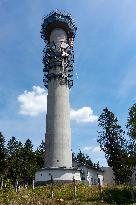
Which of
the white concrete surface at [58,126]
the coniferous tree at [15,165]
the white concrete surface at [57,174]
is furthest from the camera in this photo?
the coniferous tree at [15,165]

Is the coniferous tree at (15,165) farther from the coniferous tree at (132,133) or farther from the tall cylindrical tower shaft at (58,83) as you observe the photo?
the coniferous tree at (132,133)

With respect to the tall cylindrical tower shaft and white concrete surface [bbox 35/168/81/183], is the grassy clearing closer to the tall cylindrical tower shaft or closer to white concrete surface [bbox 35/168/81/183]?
white concrete surface [bbox 35/168/81/183]

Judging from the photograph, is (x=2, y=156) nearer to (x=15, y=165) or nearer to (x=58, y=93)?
(x=15, y=165)

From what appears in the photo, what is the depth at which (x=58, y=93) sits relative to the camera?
61.0 metres

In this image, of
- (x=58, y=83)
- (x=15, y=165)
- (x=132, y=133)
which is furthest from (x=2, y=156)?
(x=132, y=133)

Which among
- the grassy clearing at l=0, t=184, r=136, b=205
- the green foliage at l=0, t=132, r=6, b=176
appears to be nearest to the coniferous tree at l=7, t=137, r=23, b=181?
the green foliage at l=0, t=132, r=6, b=176

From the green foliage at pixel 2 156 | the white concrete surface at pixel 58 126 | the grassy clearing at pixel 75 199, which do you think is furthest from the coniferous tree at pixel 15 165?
the grassy clearing at pixel 75 199

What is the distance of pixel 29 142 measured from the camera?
107 m

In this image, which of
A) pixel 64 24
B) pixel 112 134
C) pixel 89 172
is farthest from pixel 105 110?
pixel 64 24

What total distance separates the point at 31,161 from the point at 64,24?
39859 millimetres

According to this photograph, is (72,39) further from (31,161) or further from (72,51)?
(31,161)

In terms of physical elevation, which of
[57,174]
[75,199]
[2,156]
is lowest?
[75,199]

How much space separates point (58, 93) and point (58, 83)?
2.26 meters

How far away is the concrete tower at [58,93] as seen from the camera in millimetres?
55406
